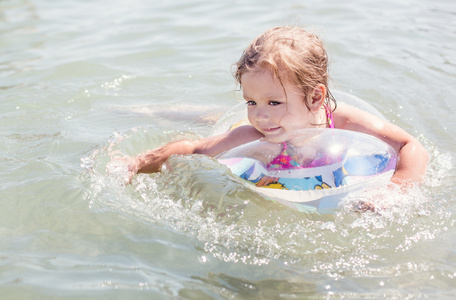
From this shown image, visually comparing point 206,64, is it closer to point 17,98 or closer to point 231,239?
point 17,98

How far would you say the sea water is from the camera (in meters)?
2.59

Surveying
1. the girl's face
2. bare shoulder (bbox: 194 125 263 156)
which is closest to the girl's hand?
bare shoulder (bbox: 194 125 263 156)

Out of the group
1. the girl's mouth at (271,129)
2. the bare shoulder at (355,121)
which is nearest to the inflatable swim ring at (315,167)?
the girl's mouth at (271,129)

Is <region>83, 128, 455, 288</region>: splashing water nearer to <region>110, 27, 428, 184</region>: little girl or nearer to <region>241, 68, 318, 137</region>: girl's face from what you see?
<region>110, 27, 428, 184</region>: little girl

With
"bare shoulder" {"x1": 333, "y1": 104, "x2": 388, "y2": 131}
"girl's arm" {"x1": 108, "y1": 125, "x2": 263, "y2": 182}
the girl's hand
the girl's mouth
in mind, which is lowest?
the girl's hand

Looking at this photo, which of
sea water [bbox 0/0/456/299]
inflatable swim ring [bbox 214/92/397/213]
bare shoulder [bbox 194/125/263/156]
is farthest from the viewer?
bare shoulder [bbox 194/125/263/156]

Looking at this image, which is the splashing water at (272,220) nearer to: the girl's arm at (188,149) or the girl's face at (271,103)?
the girl's arm at (188,149)

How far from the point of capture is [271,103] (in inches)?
124

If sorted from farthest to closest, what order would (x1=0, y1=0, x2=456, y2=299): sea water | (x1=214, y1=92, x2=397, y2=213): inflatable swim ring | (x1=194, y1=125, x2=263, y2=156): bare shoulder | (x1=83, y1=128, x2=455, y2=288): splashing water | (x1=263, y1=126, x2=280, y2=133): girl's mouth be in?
(x1=194, y1=125, x2=263, y2=156): bare shoulder
(x1=263, y1=126, x2=280, y2=133): girl's mouth
(x1=214, y1=92, x2=397, y2=213): inflatable swim ring
(x1=83, y1=128, x2=455, y2=288): splashing water
(x1=0, y1=0, x2=456, y2=299): sea water

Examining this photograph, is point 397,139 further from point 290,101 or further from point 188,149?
point 188,149

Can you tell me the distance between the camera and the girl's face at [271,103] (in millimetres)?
3107

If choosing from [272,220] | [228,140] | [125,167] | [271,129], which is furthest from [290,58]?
[125,167]

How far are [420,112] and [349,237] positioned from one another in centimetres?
252

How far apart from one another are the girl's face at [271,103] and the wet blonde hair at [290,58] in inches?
1.5
